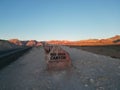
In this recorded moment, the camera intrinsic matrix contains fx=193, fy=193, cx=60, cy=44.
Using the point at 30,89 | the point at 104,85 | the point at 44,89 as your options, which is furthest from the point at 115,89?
the point at 30,89

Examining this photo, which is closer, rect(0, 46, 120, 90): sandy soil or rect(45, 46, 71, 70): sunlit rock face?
rect(0, 46, 120, 90): sandy soil

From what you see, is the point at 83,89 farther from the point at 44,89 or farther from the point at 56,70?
the point at 56,70

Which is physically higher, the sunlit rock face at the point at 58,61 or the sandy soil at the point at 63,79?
the sunlit rock face at the point at 58,61

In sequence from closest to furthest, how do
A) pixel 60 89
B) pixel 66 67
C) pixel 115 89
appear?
pixel 115 89
pixel 60 89
pixel 66 67

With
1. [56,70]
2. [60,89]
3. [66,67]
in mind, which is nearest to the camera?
[60,89]

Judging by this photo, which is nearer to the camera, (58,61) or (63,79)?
(63,79)

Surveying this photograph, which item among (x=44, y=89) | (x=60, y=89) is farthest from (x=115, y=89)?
(x=44, y=89)

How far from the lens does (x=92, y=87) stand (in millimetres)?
13922

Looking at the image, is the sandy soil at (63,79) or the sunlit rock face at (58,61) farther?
the sunlit rock face at (58,61)

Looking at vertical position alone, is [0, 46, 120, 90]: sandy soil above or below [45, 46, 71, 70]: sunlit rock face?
below

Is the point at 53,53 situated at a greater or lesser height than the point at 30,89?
greater

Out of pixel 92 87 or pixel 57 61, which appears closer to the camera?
pixel 92 87

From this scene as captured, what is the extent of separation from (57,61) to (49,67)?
4.11 ft

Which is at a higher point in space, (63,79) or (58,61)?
(58,61)
